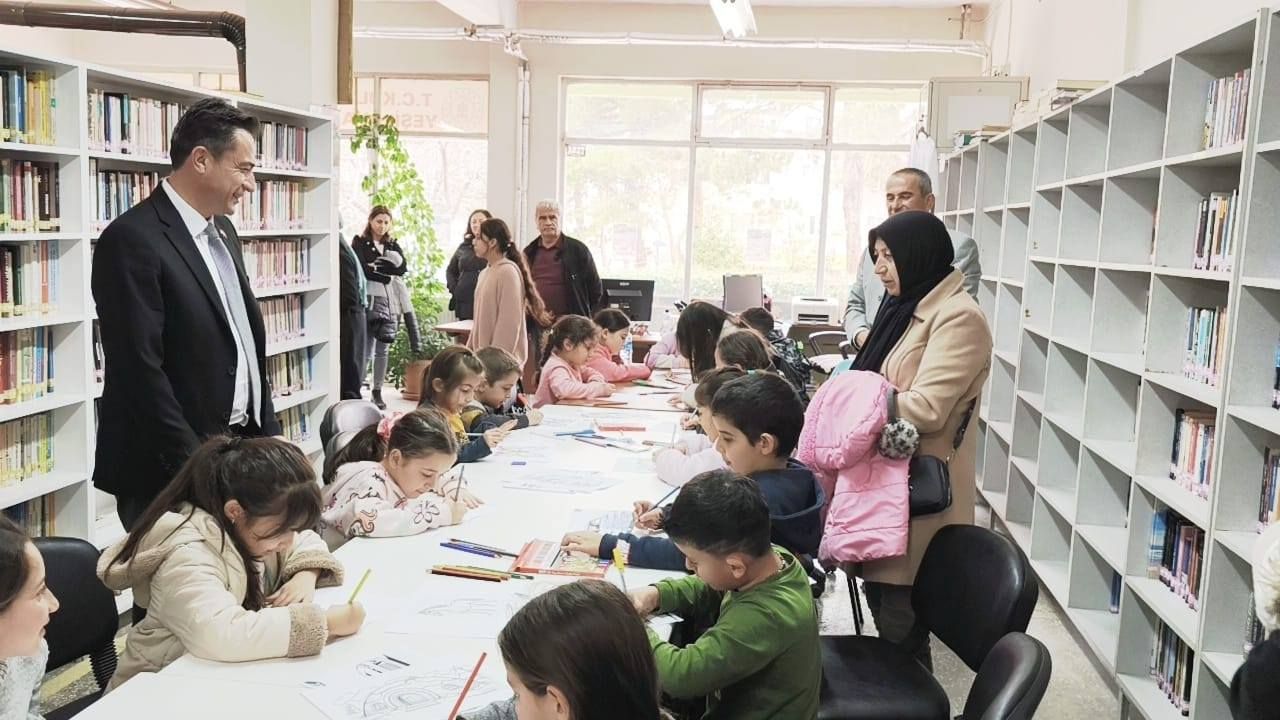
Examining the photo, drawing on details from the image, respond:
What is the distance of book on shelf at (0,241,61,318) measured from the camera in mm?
3381

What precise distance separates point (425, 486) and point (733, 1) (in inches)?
195

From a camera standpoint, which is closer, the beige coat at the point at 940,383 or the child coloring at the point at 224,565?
the child coloring at the point at 224,565

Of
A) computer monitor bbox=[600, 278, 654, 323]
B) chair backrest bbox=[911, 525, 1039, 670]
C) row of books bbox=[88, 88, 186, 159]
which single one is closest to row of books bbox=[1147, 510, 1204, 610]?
chair backrest bbox=[911, 525, 1039, 670]

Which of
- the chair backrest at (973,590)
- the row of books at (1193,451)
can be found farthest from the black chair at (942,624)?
the row of books at (1193,451)

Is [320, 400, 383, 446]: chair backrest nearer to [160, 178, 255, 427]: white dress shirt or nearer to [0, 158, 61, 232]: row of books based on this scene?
[160, 178, 255, 427]: white dress shirt

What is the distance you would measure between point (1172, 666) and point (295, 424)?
4071mm

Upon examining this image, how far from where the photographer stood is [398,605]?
2064mm

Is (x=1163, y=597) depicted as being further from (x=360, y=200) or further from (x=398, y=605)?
(x=360, y=200)

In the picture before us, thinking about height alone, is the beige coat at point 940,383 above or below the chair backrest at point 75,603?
above

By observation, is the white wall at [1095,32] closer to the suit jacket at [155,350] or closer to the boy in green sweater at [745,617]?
the boy in green sweater at [745,617]

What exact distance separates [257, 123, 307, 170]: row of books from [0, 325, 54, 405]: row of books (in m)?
1.48

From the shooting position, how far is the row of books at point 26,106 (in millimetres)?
3289

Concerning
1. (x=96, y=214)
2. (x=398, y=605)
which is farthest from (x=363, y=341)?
(x=398, y=605)

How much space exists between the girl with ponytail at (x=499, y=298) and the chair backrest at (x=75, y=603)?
3895 millimetres
